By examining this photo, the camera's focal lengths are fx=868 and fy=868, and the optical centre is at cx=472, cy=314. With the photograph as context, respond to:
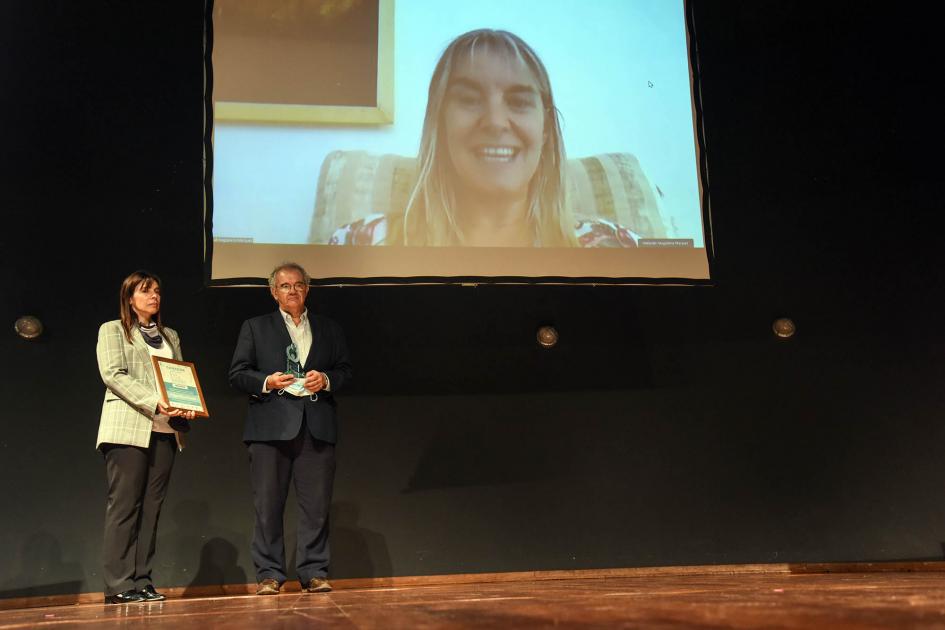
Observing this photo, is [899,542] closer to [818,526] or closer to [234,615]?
A: [818,526]

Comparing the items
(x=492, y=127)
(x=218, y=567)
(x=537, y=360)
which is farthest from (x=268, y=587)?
(x=492, y=127)

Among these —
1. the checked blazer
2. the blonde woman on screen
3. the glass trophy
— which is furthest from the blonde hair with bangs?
the checked blazer

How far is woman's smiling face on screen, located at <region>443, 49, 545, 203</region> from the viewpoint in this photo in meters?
3.99

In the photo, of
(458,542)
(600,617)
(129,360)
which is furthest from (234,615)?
(458,542)

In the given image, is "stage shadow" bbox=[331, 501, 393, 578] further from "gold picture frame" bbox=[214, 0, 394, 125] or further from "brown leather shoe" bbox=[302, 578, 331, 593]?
"gold picture frame" bbox=[214, 0, 394, 125]

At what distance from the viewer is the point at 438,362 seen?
13.1 feet

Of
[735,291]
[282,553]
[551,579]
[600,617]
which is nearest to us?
[600,617]

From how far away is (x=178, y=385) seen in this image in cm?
289

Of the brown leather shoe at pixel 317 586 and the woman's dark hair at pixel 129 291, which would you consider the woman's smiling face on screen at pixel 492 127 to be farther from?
the brown leather shoe at pixel 317 586

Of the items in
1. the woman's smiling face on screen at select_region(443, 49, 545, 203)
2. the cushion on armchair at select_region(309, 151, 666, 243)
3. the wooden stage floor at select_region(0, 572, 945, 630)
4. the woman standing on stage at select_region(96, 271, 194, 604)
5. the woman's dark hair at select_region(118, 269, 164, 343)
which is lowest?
the wooden stage floor at select_region(0, 572, 945, 630)

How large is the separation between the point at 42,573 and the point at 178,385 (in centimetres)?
129

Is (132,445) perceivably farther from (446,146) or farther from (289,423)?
(446,146)

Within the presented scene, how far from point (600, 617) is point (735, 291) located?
300 cm

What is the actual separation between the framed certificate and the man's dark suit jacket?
0.51 ft
